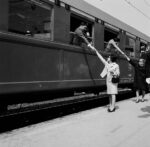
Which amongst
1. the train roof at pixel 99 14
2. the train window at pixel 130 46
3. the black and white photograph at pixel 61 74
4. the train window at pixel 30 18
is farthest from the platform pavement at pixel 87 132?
the train window at pixel 130 46

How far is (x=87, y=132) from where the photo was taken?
6234 mm

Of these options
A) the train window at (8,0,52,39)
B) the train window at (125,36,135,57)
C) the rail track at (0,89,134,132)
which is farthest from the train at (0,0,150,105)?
the train window at (125,36,135,57)

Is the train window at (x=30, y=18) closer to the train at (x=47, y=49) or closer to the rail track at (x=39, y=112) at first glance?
the train at (x=47, y=49)

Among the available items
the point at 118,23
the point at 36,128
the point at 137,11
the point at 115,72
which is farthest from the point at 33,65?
the point at 137,11

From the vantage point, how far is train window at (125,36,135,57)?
467 inches

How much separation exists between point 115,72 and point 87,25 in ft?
4.58

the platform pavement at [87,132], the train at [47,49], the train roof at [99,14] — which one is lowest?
the platform pavement at [87,132]

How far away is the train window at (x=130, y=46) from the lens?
1187 cm

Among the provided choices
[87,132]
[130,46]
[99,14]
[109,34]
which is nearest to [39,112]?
[87,132]

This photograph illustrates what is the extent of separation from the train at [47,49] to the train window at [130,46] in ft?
6.74

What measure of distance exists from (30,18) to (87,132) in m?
2.44

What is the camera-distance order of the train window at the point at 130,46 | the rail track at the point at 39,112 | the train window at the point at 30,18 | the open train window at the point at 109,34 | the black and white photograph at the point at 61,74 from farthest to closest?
the train window at the point at 130,46, the open train window at the point at 109,34, the rail track at the point at 39,112, the train window at the point at 30,18, the black and white photograph at the point at 61,74

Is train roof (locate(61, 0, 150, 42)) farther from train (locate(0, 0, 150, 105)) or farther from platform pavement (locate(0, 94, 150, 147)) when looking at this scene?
platform pavement (locate(0, 94, 150, 147))

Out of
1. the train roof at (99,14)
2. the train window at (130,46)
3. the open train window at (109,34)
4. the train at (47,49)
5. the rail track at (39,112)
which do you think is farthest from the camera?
the train window at (130,46)
